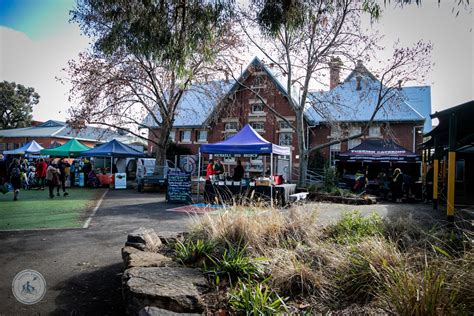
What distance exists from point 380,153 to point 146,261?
19.4m

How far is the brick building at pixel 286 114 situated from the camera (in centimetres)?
2391

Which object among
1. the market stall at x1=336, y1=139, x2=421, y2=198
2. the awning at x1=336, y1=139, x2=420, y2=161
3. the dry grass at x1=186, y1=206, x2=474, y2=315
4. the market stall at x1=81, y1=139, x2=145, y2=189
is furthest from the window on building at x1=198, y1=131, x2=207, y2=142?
the dry grass at x1=186, y1=206, x2=474, y2=315

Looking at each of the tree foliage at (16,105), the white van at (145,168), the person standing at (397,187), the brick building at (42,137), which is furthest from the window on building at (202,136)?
the tree foliage at (16,105)

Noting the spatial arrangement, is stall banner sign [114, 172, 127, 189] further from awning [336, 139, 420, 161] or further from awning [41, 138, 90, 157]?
awning [336, 139, 420, 161]

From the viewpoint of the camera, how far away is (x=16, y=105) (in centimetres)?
5753

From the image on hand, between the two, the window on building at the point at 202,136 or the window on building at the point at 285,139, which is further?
the window on building at the point at 202,136

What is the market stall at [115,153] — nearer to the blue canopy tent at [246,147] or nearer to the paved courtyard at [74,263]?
the blue canopy tent at [246,147]

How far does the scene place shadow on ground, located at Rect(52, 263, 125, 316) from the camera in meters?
3.75

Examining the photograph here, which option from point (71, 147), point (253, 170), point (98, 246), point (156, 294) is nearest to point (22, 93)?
point (71, 147)

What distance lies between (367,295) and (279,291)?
863 millimetres

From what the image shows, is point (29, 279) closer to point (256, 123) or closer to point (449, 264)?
point (449, 264)

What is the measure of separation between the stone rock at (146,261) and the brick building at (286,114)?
1712 centimetres

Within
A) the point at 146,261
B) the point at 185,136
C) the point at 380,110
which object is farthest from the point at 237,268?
the point at 185,136

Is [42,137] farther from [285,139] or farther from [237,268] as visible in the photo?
[237,268]
